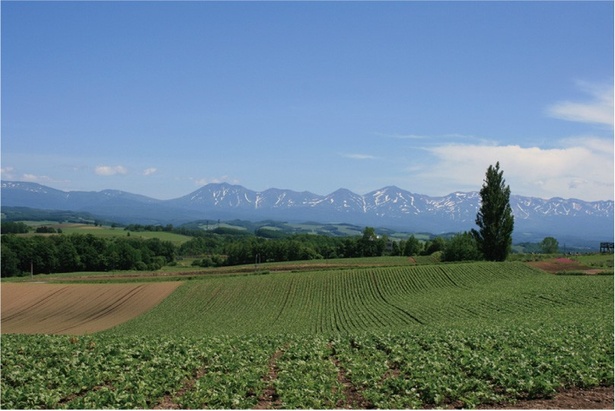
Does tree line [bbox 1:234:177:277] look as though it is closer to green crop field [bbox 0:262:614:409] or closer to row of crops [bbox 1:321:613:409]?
green crop field [bbox 0:262:614:409]

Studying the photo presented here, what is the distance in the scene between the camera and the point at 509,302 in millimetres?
40750

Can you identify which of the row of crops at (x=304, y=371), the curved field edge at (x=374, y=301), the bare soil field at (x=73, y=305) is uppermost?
the row of crops at (x=304, y=371)

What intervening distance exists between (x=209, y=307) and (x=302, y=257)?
230ft

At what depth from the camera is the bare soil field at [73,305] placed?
46.0 meters

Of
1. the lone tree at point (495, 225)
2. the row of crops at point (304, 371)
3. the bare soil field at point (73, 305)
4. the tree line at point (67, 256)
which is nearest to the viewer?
the row of crops at point (304, 371)

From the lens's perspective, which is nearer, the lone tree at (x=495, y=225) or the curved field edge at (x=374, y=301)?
the curved field edge at (x=374, y=301)

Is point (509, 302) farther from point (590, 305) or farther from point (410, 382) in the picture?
point (410, 382)

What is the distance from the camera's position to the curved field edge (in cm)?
3616

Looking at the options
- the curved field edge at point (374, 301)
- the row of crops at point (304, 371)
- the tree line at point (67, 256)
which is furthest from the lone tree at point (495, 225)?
the tree line at point (67, 256)

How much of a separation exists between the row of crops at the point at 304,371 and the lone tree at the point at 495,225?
52.1 metres

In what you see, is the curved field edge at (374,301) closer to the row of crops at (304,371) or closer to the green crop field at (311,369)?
the green crop field at (311,369)

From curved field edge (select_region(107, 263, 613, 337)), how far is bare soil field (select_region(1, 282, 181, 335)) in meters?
2.57

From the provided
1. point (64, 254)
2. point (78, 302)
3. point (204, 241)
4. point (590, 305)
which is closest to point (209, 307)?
point (78, 302)

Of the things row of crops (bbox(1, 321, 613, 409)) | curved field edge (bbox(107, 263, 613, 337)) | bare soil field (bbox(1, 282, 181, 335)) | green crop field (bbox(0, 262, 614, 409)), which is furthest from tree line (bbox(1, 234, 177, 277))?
row of crops (bbox(1, 321, 613, 409))
